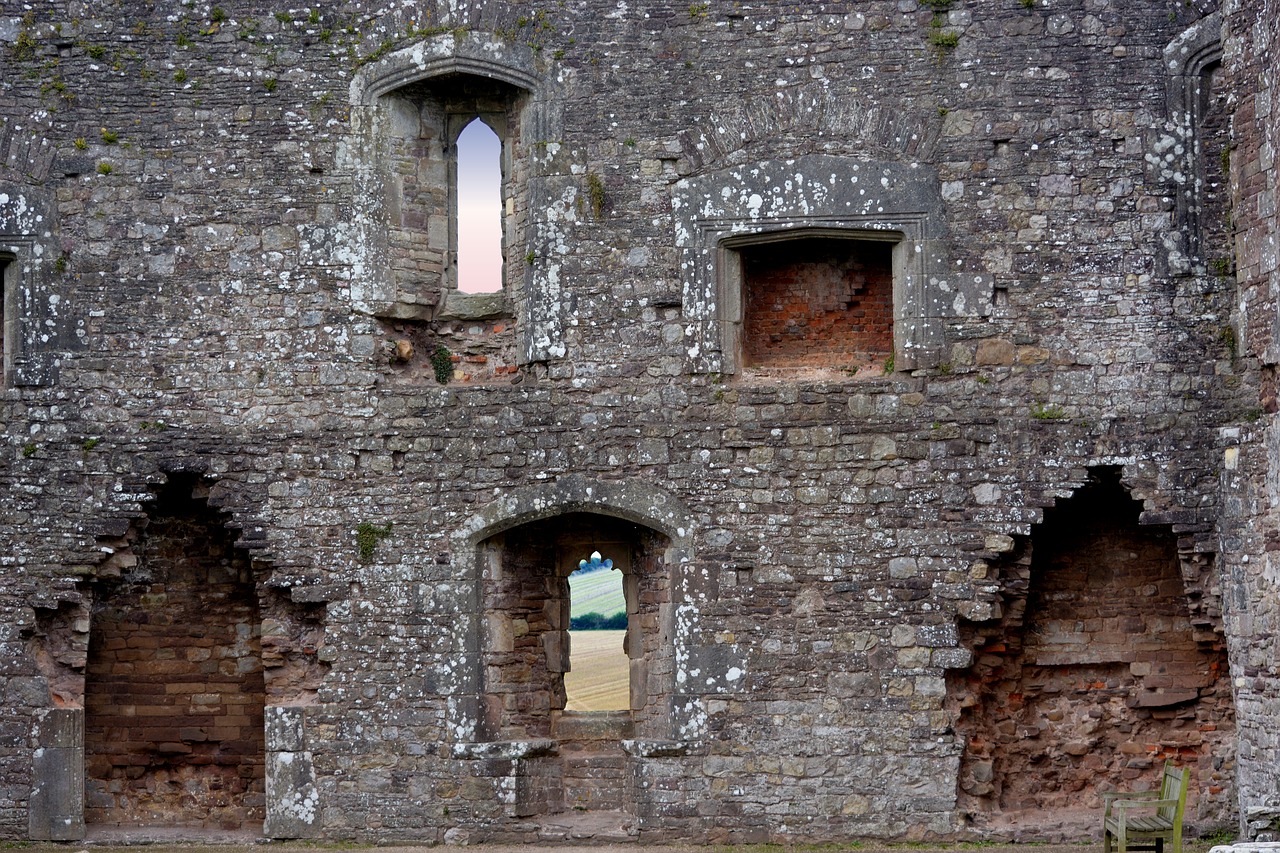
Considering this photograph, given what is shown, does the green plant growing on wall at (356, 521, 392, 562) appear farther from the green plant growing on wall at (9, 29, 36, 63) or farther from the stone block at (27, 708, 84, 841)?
the green plant growing on wall at (9, 29, 36, 63)

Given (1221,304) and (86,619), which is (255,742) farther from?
(1221,304)

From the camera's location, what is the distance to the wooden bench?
10.3 meters

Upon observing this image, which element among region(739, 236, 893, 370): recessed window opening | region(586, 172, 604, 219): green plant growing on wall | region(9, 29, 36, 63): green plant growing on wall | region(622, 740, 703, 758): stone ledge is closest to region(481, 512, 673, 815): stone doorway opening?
region(622, 740, 703, 758): stone ledge

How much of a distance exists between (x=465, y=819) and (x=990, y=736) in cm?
368

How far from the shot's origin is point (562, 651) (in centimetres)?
1257

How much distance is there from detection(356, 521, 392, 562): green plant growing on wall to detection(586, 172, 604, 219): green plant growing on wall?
2652mm

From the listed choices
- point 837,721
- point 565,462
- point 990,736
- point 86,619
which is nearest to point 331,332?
point 565,462


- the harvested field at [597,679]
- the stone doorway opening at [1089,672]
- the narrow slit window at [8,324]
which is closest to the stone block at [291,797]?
the harvested field at [597,679]

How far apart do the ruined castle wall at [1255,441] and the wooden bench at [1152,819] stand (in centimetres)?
51

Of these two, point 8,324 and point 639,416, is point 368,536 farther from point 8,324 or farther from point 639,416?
point 8,324

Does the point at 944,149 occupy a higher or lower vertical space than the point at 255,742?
higher

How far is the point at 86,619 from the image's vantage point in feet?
40.3

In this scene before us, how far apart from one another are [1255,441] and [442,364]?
5652 mm

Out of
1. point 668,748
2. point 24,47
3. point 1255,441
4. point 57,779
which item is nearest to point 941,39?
point 1255,441
